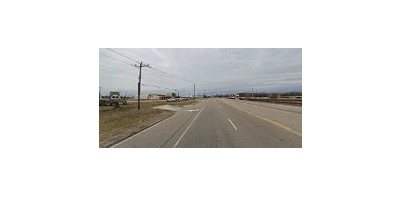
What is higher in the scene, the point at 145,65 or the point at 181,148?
the point at 145,65

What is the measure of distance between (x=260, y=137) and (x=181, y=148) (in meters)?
3.44

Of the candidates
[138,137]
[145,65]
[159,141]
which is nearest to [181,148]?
[159,141]

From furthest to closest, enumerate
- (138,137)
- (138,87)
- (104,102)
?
(104,102), (138,87), (138,137)

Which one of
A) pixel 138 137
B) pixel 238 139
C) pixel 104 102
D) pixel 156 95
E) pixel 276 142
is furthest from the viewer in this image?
pixel 156 95

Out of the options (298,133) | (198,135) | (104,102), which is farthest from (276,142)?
(104,102)

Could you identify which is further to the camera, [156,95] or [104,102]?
[156,95]

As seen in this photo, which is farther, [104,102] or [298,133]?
[104,102]

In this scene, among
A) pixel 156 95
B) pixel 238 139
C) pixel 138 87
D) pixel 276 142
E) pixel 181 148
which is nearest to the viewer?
pixel 181 148

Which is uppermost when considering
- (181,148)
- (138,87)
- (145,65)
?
(145,65)

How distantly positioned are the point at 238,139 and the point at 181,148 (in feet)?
8.12

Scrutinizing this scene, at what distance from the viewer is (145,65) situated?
28625 mm
